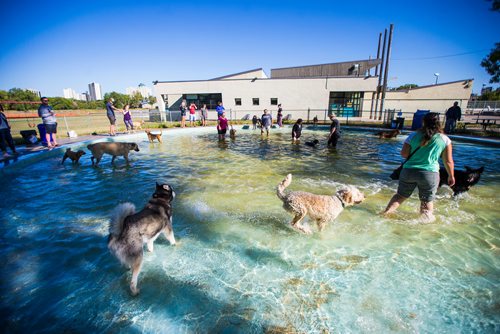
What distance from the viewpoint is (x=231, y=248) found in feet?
12.4

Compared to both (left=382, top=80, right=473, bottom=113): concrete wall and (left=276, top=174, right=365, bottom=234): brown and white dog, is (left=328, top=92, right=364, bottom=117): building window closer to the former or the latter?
(left=382, top=80, right=473, bottom=113): concrete wall

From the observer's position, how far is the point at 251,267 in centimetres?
334

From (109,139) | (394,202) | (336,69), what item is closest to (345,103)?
(336,69)

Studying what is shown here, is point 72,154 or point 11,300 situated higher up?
point 72,154

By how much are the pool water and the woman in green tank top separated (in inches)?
34.1

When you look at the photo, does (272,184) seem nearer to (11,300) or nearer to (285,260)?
(285,260)

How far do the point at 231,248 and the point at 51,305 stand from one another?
7.73ft

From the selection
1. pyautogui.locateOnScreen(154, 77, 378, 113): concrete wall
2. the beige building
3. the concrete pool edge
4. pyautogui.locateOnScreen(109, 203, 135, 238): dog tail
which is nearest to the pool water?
pyautogui.locateOnScreen(109, 203, 135, 238): dog tail

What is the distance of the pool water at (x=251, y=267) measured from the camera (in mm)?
2520

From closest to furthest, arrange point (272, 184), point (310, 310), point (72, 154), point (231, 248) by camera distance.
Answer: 1. point (310, 310)
2. point (231, 248)
3. point (272, 184)
4. point (72, 154)

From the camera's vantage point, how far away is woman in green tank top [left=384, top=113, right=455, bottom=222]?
11.8ft

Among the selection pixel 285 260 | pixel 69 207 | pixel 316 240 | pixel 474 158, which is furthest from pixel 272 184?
pixel 474 158

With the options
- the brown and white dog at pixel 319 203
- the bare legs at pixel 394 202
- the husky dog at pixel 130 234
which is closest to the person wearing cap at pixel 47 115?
the husky dog at pixel 130 234

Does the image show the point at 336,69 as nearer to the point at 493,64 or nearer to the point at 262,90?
the point at 262,90
